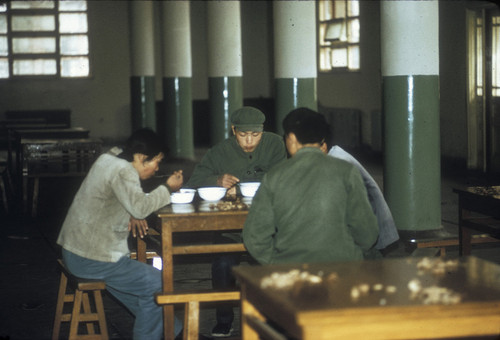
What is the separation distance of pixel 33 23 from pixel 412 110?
14.7 meters

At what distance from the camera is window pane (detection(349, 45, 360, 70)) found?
17.2m

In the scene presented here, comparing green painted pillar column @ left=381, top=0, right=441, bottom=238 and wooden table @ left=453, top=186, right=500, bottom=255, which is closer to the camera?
wooden table @ left=453, top=186, right=500, bottom=255

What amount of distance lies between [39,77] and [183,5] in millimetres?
6154

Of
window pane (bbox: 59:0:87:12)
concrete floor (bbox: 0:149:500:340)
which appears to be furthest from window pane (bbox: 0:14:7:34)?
concrete floor (bbox: 0:149:500:340)

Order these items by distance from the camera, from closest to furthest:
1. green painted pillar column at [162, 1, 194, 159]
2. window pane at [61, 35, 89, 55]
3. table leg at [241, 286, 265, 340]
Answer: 1. table leg at [241, 286, 265, 340]
2. green painted pillar column at [162, 1, 194, 159]
3. window pane at [61, 35, 89, 55]

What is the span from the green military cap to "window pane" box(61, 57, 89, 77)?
15.9 meters

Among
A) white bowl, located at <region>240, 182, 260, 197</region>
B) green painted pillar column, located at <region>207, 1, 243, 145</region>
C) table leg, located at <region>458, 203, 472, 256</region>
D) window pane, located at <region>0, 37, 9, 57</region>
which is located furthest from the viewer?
window pane, located at <region>0, 37, 9, 57</region>

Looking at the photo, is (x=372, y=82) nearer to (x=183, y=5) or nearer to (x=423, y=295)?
(x=183, y=5)

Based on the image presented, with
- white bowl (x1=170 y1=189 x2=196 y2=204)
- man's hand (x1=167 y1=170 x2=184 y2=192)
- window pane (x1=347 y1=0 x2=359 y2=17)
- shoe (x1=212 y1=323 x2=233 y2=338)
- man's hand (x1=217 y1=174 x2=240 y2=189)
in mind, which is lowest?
shoe (x1=212 y1=323 x2=233 y2=338)

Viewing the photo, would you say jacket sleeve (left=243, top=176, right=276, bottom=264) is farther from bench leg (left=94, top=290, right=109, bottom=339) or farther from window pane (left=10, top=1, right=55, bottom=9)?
window pane (left=10, top=1, right=55, bottom=9)

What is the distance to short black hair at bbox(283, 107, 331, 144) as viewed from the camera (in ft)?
13.1

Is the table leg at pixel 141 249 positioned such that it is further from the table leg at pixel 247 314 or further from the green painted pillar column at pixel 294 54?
the green painted pillar column at pixel 294 54

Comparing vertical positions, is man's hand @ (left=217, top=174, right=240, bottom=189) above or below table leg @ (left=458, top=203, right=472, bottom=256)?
above

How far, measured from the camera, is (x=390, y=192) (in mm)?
8188
